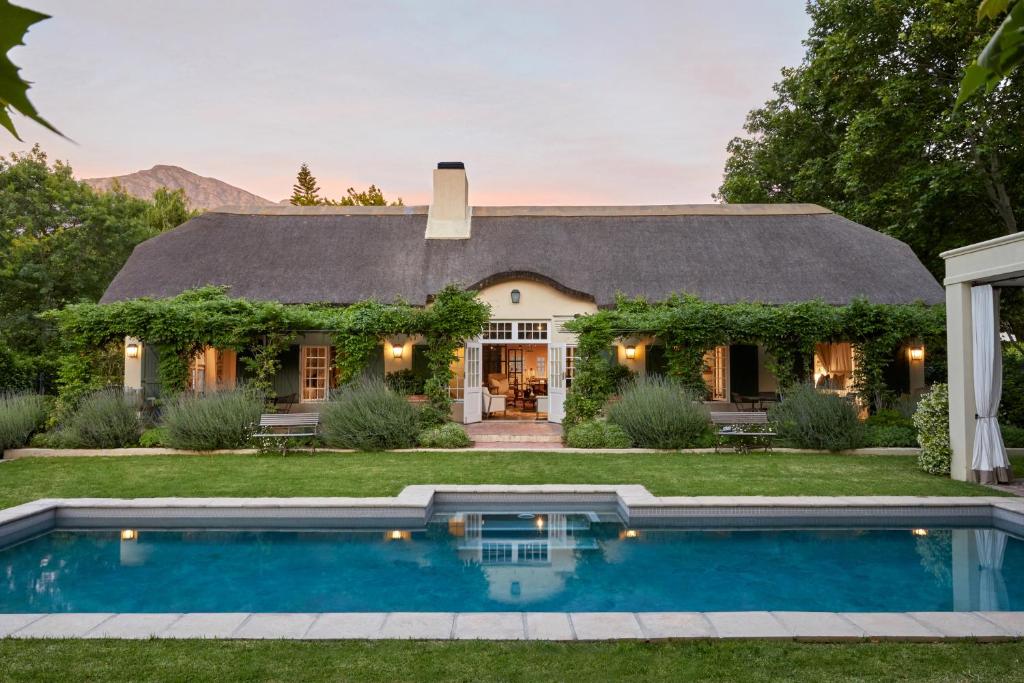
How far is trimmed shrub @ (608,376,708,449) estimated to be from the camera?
441 inches

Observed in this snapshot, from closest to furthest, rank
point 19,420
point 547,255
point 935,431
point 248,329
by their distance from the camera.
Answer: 1. point 935,431
2. point 19,420
3. point 248,329
4. point 547,255

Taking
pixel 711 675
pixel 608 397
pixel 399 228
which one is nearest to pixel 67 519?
pixel 711 675

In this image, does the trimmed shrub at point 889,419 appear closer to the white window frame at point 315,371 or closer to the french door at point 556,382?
the french door at point 556,382

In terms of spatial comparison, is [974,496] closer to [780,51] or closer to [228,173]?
[780,51]

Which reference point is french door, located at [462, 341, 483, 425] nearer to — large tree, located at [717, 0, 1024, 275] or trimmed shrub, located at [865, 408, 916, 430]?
trimmed shrub, located at [865, 408, 916, 430]

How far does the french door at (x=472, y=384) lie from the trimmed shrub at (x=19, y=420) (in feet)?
24.8

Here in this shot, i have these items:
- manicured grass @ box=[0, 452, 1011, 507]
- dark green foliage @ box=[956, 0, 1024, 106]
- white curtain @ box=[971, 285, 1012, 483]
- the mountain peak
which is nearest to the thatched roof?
manicured grass @ box=[0, 452, 1011, 507]

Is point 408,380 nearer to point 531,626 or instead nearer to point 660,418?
point 660,418

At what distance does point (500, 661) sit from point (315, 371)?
41.9 ft

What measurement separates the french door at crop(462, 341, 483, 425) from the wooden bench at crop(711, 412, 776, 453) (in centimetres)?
505

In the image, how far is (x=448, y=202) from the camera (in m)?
17.6

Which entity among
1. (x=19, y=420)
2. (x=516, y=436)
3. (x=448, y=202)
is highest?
(x=448, y=202)

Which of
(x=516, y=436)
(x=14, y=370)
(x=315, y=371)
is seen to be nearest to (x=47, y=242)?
(x=14, y=370)

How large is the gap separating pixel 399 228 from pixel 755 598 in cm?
1409
